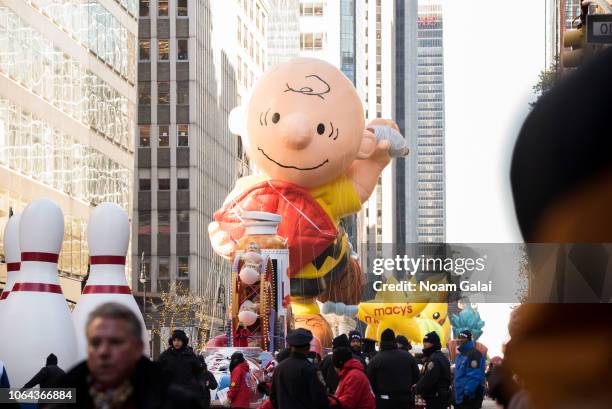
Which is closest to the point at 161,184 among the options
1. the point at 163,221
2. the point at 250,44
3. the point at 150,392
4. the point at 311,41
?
the point at 163,221

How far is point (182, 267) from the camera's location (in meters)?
70.8

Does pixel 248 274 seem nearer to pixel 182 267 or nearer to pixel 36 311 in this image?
pixel 36 311

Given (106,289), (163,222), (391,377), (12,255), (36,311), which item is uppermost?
(163,222)

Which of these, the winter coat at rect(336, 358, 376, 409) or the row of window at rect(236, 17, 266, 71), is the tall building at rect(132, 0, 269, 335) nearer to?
the row of window at rect(236, 17, 266, 71)

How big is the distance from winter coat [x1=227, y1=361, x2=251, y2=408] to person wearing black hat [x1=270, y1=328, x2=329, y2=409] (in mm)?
5388

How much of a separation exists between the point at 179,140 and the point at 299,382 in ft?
211

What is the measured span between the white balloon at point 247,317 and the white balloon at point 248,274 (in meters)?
0.49

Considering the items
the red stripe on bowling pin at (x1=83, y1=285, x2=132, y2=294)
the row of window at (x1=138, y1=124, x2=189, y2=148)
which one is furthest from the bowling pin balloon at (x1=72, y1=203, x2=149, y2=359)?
the row of window at (x1=138, y1=124, x2=189, y2=148)

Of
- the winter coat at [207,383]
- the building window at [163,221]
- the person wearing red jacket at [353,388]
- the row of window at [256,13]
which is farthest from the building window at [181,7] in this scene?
the person wearing red jacket at [353,388]

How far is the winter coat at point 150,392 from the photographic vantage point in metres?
1.85

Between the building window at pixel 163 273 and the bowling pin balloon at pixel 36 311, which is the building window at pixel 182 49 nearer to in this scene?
the building window at pixel 163 273

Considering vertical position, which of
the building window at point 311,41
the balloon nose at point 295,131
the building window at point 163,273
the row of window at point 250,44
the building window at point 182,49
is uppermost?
the building window at point 311,41

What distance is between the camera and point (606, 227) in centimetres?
74

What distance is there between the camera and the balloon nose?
21641 millimetres
